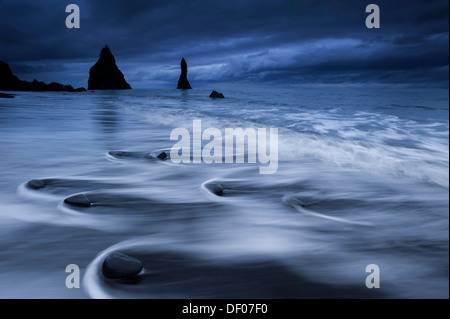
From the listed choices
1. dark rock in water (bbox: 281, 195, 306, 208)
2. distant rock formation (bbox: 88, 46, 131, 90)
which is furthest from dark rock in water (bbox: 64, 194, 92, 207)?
distant rock formation (bbox: 88, 46, 131, 90)

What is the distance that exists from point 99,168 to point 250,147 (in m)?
2.53

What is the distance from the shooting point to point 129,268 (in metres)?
1.35

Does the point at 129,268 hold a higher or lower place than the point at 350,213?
lower

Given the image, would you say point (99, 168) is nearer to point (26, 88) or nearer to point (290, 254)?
point (290, 254)

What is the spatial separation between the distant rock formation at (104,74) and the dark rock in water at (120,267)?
9993 cm

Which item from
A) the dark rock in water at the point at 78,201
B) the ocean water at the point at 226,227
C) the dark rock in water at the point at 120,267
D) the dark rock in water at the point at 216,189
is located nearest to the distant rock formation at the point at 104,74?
the ocean water at the point at 226,227

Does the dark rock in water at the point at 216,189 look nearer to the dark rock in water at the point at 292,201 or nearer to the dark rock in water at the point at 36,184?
the dark rock in water at the point at 292,201

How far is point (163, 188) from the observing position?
Answer: 2.70 m

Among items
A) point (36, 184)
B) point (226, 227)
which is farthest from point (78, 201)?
point (226, 227)

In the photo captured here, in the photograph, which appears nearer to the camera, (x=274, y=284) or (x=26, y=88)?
(x=274, y=284)

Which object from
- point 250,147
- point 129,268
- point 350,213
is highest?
point 250,147
